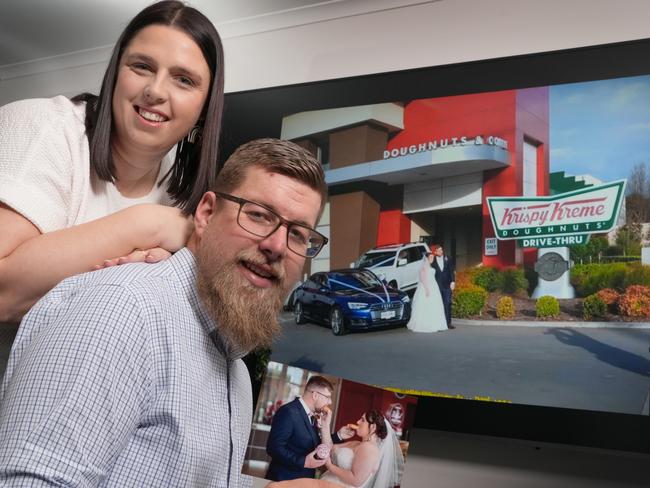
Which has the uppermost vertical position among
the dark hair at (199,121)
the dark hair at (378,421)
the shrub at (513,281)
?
the dark hair at (199,121)

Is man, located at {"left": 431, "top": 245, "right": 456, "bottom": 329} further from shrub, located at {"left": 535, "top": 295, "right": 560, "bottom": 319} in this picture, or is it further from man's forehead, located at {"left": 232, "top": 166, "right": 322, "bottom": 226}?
man's forehead, located at {"left": 232, "top": 166, "right": 322, "bottom": 226}

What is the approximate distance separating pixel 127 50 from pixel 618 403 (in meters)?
1.51

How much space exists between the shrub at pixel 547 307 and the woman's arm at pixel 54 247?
3.84 ft

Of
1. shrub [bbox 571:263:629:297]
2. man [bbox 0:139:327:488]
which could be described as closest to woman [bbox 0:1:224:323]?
man [bbox 0:139:327:488]

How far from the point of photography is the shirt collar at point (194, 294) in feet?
3.58

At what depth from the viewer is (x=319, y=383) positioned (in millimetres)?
1693

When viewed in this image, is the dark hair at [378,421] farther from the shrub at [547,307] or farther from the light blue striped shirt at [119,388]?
the shrub at [547,307]

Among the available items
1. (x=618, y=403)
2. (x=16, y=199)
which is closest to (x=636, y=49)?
(x=618, y=403)

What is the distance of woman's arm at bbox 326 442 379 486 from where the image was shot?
4.73 feet

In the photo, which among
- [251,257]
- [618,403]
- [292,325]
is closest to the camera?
[251,257]

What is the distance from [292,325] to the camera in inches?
90.7

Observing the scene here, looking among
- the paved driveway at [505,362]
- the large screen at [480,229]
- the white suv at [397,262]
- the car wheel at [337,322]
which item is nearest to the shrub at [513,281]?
the large screen at [480,229]

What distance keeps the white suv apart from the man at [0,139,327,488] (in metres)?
0.97

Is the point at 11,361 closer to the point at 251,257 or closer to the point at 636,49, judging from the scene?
the point at 251,257
